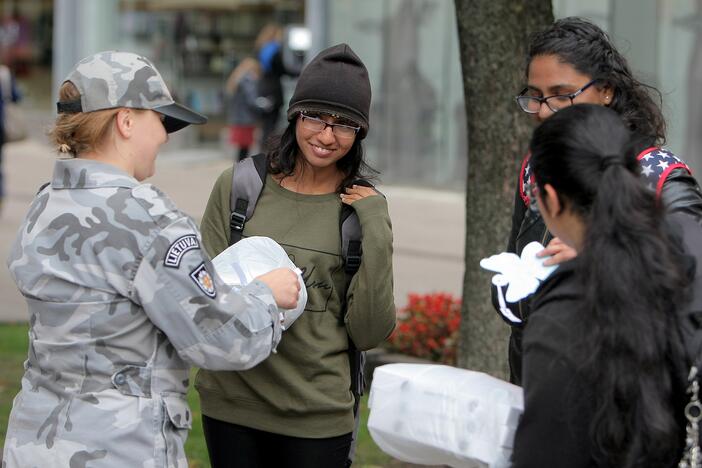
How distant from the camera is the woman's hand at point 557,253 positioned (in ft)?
7.67

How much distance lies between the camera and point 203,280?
2512 millimetres

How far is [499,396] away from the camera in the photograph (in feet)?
7.24

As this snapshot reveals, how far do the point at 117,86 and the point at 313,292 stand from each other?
3.01 ft

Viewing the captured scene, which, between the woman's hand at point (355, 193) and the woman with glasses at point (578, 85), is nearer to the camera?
the woman with glasses at point (578, 85)

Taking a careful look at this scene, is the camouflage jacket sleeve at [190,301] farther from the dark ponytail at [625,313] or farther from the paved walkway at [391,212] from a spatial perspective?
the paved walkway at [391,212]

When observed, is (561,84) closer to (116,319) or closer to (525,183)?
(525,183)

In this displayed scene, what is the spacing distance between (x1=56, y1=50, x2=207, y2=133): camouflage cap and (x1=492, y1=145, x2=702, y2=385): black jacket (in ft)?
2.95

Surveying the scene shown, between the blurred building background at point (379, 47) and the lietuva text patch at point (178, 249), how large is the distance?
5.62 m

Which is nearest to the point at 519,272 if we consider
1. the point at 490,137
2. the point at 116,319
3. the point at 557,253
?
the point at 557,253

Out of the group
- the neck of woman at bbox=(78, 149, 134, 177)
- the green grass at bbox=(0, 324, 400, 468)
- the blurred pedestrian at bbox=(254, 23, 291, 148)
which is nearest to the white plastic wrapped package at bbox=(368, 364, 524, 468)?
the neck of woman at bbox=(78, 149, 134, 177)

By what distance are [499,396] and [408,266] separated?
7507 mm

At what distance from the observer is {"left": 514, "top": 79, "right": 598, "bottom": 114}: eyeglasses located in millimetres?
2930

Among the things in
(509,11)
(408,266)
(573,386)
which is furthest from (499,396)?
(408,266)

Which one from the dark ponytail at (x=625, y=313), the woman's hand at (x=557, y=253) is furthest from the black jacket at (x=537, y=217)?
the dark ponytail at (x=625, y=313)
